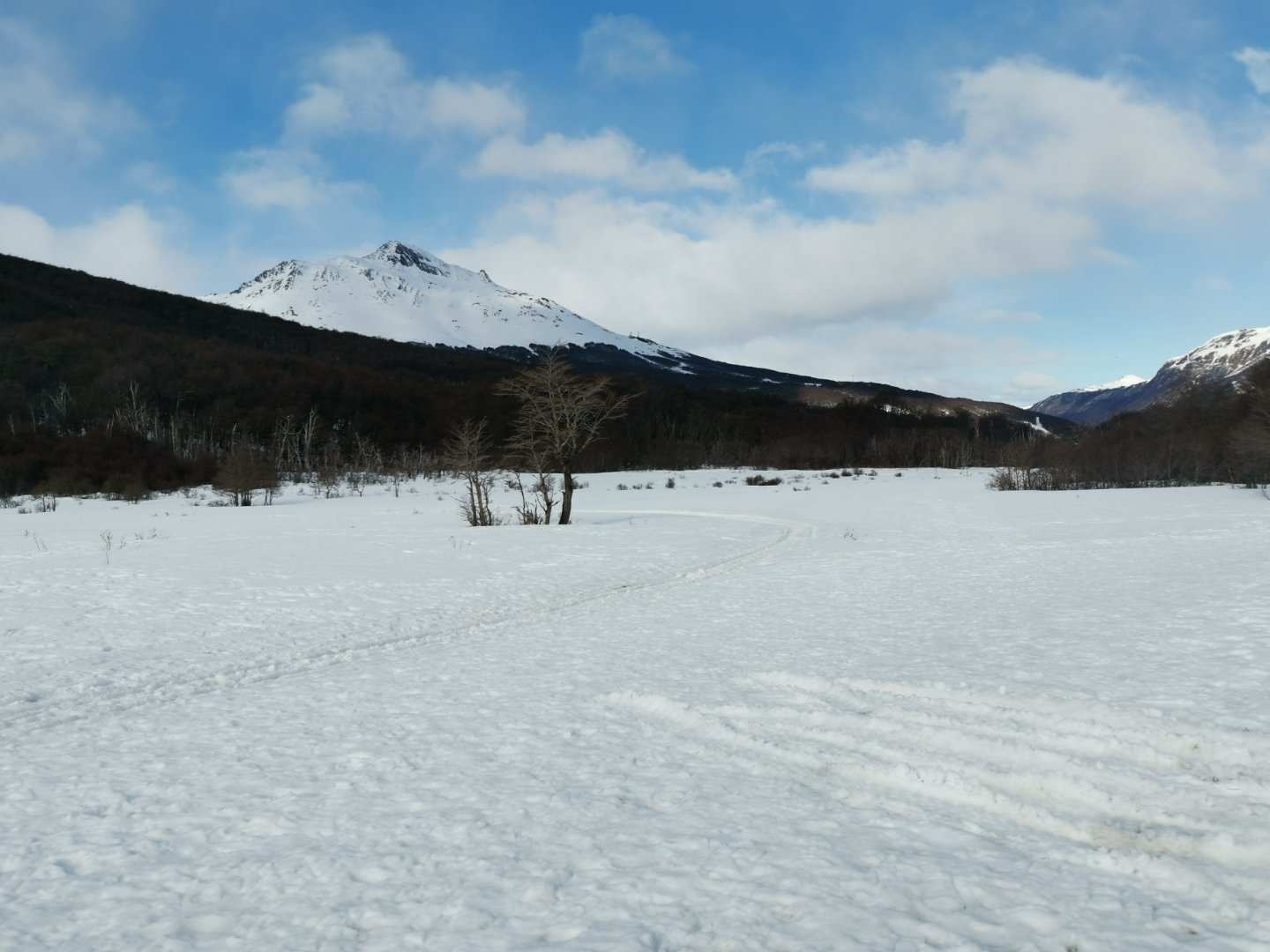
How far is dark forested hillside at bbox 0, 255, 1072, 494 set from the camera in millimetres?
53344

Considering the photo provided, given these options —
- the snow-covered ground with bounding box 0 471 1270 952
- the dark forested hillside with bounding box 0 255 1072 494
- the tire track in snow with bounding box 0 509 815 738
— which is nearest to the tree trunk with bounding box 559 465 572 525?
the snow-covered ground with bounding box 0 471 1270 952

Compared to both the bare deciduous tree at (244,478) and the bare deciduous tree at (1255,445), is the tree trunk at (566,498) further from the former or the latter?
the bare deciduous tree at (1255,445)

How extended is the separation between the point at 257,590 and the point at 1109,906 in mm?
12496

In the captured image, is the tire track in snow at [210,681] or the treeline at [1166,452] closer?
the tire track in snow at [210,681]

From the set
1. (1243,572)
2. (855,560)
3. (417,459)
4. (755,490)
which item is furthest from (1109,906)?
(417,459)

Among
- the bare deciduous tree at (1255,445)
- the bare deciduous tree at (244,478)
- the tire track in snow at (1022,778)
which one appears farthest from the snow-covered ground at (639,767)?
the bare deciduous tree at (1255,445)

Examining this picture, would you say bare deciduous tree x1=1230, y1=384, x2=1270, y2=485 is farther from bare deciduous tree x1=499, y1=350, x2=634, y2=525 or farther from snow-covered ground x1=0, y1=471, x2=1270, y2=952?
bare deciduous tree x1=499, y1=350, x2=634, y2=525

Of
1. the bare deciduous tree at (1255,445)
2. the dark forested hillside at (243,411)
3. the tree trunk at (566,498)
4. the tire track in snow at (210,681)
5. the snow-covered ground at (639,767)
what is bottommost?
the tire track in snow at (210,681)

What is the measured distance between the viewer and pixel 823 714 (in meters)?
6.20

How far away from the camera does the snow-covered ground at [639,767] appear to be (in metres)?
3.40

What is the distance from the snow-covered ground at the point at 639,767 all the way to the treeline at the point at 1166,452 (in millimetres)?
41485

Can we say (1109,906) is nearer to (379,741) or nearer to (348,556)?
(379,741)

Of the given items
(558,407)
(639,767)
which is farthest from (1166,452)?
(639,767)

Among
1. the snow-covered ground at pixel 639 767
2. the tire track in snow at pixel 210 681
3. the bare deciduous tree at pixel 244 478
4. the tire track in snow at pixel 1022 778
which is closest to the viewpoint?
the snow-covered ground at pixel 639 767
